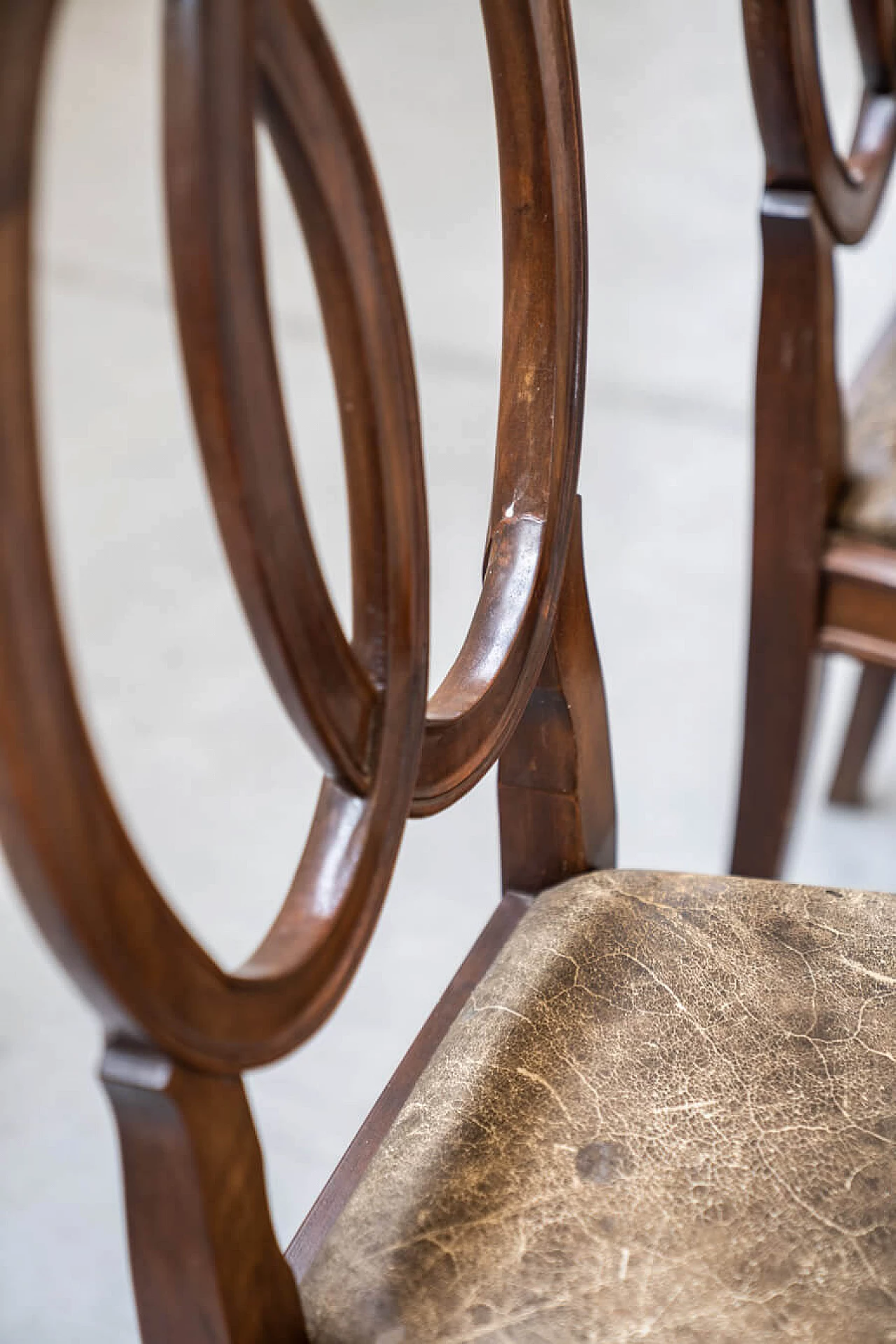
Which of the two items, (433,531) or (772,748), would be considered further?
(433,531)

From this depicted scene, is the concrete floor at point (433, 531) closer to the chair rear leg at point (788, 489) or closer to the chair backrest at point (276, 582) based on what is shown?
the chair backrest at point (276, 582)

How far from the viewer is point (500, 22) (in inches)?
19.6

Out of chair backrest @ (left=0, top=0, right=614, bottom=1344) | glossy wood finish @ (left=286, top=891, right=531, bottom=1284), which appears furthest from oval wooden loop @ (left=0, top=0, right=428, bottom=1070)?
glossy wood finish @ (left=286, top=891, right=531, bottom=1284)

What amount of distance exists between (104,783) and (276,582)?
81 mm

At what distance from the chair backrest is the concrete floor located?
59mm

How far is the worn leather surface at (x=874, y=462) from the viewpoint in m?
0.89

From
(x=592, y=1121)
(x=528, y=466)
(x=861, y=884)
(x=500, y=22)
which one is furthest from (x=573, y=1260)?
(x=861, y=884)

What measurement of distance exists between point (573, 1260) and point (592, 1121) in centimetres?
5

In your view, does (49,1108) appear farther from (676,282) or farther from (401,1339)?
(676,282)

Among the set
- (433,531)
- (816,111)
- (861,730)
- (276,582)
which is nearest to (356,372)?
(276,582)

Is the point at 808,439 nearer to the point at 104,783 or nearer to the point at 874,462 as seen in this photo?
the point at 874,462

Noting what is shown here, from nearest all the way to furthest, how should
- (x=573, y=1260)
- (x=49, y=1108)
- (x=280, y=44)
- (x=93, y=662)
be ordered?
(x=280, y=44), (x=573, y=1260), (x=49, y=1108), (x=93, y=662)

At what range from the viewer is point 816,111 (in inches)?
31.3

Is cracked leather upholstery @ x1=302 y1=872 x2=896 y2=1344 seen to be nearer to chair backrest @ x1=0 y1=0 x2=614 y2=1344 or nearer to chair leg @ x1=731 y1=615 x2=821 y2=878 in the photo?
chair backrest @ x1=0 y1=0 x2=614 y2=1344
